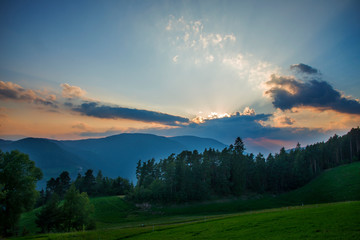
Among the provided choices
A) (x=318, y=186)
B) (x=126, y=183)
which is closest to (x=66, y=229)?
(x=126, y=183)

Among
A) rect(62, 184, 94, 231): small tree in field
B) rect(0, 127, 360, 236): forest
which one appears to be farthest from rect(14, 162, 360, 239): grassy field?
rect(62, 184, 94, 231): small tree in field

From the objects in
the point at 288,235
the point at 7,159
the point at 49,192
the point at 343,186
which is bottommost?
the point at 49,192

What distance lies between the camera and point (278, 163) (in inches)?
4749

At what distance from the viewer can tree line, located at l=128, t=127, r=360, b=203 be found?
98.1m

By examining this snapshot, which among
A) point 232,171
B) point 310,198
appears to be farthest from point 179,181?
point 310,198

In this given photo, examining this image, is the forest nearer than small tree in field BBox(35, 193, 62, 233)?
Yes

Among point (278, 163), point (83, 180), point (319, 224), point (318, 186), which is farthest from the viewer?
point (83, 180)

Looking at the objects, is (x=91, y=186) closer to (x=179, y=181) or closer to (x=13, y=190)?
(x=179, y=181)

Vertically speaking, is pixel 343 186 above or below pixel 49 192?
above

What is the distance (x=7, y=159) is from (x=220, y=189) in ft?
294

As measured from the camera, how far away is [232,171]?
108125mm

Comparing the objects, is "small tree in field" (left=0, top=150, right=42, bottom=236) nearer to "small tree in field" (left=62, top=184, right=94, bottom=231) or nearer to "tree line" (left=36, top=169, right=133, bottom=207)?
"small tree in field" (left=62, top=184, right=94, bottom=231)

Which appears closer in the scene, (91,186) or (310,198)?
(310,198)

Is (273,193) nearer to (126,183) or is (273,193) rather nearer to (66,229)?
(126,183)
